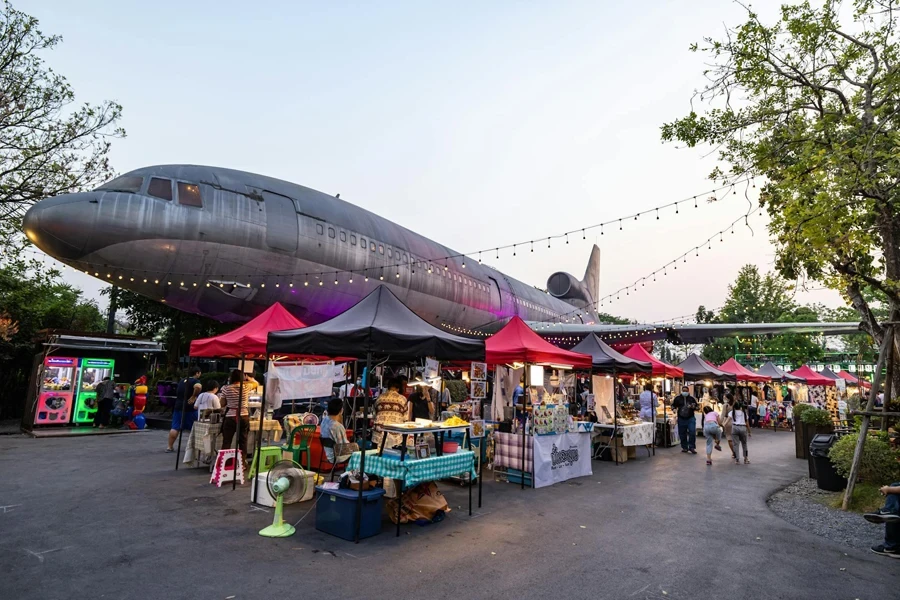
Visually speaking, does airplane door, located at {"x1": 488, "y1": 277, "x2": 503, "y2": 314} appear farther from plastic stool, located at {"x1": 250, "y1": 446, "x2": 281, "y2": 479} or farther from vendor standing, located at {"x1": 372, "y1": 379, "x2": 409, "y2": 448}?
plastic stool, located at {"x1": 250, "y1": 446, "x2": 281, "y2": 479}

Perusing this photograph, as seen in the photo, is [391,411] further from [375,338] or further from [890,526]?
[890,526]

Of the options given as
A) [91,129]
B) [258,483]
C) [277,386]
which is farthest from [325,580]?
[91,129]

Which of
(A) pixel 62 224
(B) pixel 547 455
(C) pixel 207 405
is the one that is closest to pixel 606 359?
(B) pixel 547 455

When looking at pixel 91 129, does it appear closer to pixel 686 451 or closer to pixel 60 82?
pixel 60 82

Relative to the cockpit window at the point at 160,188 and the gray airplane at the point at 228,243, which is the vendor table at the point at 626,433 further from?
the cockpit window at the point at 160,188

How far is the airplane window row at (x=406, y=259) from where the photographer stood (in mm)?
15672

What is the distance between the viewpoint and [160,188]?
40.7ft

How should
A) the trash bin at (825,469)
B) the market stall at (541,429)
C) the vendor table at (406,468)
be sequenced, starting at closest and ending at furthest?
the vendor table at (406,468) < the trash bin at (825,469) < the market stall at (541,429)

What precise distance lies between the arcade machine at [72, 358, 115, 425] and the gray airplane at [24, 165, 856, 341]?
4.88m

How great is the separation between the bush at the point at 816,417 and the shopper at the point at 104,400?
21.4 meters

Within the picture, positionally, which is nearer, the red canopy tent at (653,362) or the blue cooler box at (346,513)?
the blue cooler box at (346,513)

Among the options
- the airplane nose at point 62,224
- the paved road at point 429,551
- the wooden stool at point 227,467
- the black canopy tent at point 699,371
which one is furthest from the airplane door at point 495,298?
the wooden stool at point 227,467

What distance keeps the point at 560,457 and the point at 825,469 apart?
5.11 meters

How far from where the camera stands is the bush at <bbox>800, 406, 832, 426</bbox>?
12500mm
